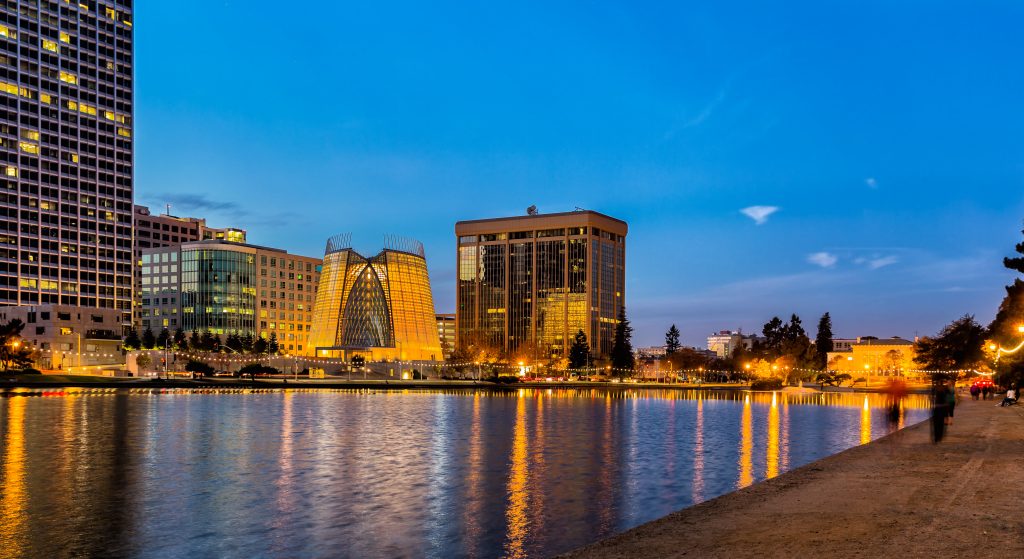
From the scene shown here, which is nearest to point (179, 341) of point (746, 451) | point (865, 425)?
point (865, 425)

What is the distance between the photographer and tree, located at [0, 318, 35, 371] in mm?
105250

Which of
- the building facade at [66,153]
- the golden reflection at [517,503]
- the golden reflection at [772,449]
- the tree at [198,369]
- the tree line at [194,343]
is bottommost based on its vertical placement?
the tree at [198,369]

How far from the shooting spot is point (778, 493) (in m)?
20.2

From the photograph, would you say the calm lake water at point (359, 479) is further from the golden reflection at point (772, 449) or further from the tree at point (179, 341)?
the tree at point (179, 341)

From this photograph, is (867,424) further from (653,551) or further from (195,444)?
(653,551)

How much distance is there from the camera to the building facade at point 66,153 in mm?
166875

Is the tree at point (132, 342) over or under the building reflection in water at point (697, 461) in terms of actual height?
under

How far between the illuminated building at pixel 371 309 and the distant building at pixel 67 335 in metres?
41.7

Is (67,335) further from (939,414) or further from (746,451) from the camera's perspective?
(939,414)

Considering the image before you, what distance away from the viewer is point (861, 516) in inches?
642

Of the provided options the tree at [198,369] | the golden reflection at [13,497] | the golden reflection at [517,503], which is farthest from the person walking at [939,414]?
the tree at [198,369]

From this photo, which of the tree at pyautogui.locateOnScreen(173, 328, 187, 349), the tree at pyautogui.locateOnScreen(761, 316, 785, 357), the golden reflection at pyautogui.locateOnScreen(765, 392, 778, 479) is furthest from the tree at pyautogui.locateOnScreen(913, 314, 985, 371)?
the tree at pyautogui.locateOnScreen(173, 328, 187, 349)

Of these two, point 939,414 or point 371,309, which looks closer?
point 939,414

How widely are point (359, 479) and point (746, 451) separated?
56.1ft
